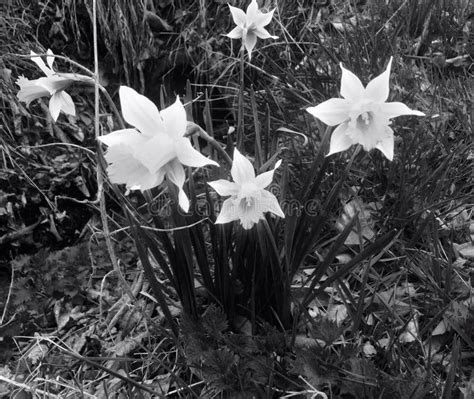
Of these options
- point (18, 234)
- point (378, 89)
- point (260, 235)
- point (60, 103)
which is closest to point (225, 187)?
point (260, 235)

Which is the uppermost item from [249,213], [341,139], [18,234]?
[341,139]

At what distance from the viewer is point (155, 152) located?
981 mm

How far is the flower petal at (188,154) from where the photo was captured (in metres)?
1.02

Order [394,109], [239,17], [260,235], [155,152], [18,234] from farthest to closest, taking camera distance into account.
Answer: [18,234]
[239,17]
[260,235]
[394,109]
[155,152]

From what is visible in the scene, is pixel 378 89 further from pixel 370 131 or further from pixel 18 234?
pixel 18 234

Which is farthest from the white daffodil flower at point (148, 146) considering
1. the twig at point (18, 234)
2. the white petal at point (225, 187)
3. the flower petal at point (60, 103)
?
the twig at point (18, 234)

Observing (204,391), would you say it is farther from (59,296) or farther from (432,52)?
(432,52)

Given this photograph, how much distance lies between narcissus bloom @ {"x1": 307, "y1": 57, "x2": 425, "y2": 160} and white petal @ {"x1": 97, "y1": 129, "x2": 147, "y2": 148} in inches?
14.7

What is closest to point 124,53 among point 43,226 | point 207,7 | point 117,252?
point 207,7

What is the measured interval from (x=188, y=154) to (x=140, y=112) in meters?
0.13

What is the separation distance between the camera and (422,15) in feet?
8.80

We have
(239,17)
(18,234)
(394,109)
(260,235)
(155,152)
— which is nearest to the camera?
(155,152)

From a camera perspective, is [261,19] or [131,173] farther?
[261,19]

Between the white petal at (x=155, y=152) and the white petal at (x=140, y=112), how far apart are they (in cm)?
3
